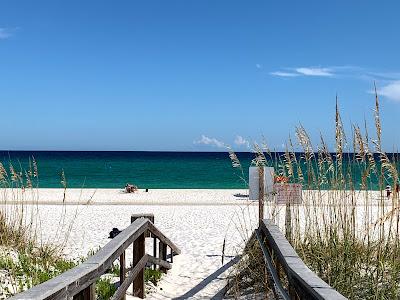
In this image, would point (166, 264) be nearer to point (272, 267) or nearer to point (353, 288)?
point (272, 267)

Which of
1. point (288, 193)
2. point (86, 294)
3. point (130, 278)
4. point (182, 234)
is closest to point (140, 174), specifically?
point (182, 234)

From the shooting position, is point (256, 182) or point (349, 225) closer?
point (349, 225)

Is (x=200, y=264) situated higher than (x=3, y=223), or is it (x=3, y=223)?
(x=3, y=223)

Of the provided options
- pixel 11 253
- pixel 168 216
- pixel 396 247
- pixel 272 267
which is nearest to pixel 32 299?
pixel 272 267

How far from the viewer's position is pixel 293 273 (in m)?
3.17

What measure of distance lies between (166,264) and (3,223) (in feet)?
6.98

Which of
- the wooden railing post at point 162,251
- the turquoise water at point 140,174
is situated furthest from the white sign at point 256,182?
the turquoise water at point 140,174

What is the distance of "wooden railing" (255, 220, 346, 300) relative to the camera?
2534 mm

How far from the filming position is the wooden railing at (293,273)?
8.31ft

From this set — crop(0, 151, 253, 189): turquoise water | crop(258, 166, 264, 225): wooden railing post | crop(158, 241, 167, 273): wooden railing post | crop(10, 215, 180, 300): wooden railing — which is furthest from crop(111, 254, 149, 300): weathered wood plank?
crop(0, 151, 253, 189): turquoise water

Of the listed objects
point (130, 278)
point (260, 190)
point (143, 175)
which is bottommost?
point (143, 175)

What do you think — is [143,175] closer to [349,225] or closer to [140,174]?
[140,174]

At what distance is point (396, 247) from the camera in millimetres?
4461

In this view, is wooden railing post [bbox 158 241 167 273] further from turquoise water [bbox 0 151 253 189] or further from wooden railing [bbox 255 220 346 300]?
turquoise water [bbox 0 151 253 189]
